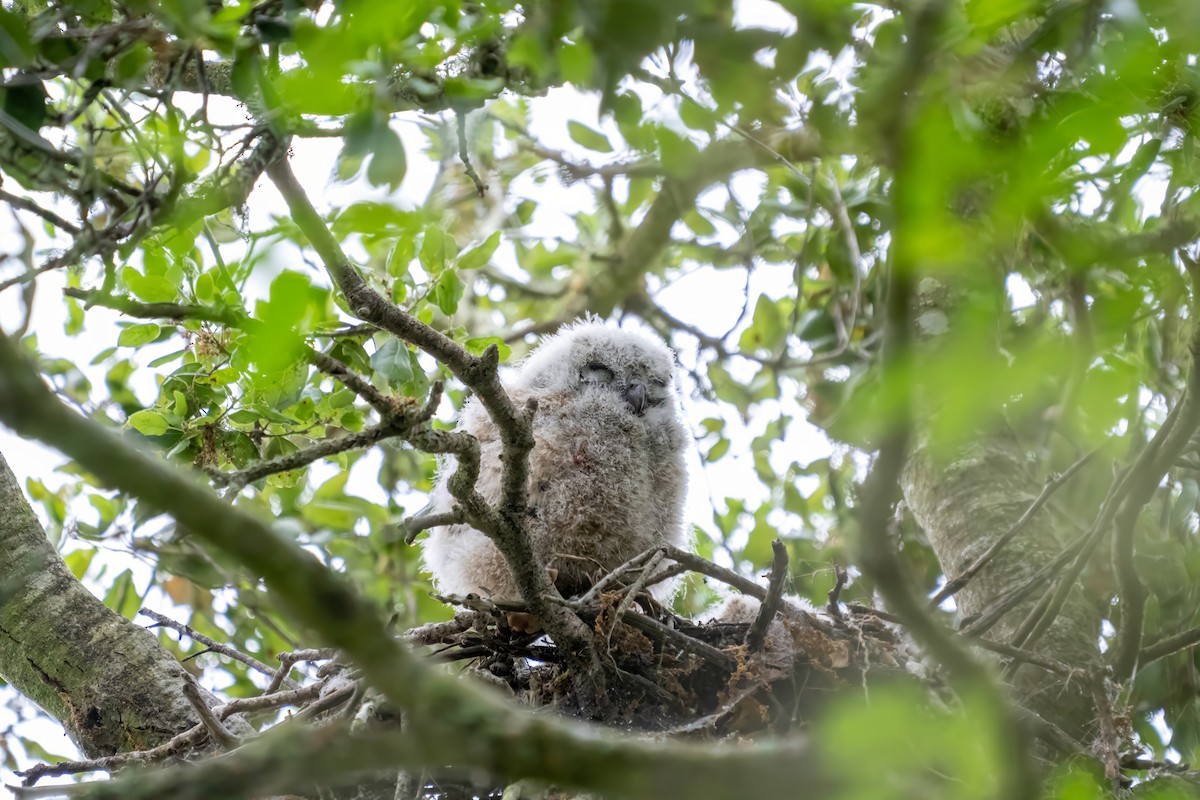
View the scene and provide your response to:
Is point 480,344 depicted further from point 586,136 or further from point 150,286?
point 586,136

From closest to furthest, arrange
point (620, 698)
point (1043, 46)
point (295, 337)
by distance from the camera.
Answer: point (295, 337) < point (1043, 46) < point (620, 698)

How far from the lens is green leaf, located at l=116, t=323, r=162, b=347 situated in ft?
9.56

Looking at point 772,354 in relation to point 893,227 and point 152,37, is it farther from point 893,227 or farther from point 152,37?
point 893,227

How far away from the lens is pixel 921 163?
96 cm

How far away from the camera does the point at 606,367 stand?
3.89 meters

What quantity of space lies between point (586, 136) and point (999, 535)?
7.32 ft

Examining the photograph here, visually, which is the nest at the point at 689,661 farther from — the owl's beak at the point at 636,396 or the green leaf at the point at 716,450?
the green leaf at the point at 716,450

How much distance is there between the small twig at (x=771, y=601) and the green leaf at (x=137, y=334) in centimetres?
183

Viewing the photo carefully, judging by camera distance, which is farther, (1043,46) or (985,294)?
(1043,46)

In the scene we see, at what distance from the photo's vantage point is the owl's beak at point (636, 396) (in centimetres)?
371

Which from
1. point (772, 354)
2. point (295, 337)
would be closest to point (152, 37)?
point (295, 337)

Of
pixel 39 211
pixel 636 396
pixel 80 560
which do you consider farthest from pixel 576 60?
pixel 80 560

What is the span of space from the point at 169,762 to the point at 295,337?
1685 mm

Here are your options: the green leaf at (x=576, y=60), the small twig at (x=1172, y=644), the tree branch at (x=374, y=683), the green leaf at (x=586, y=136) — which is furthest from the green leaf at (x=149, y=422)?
the small twig at (x=1172, y=644)
